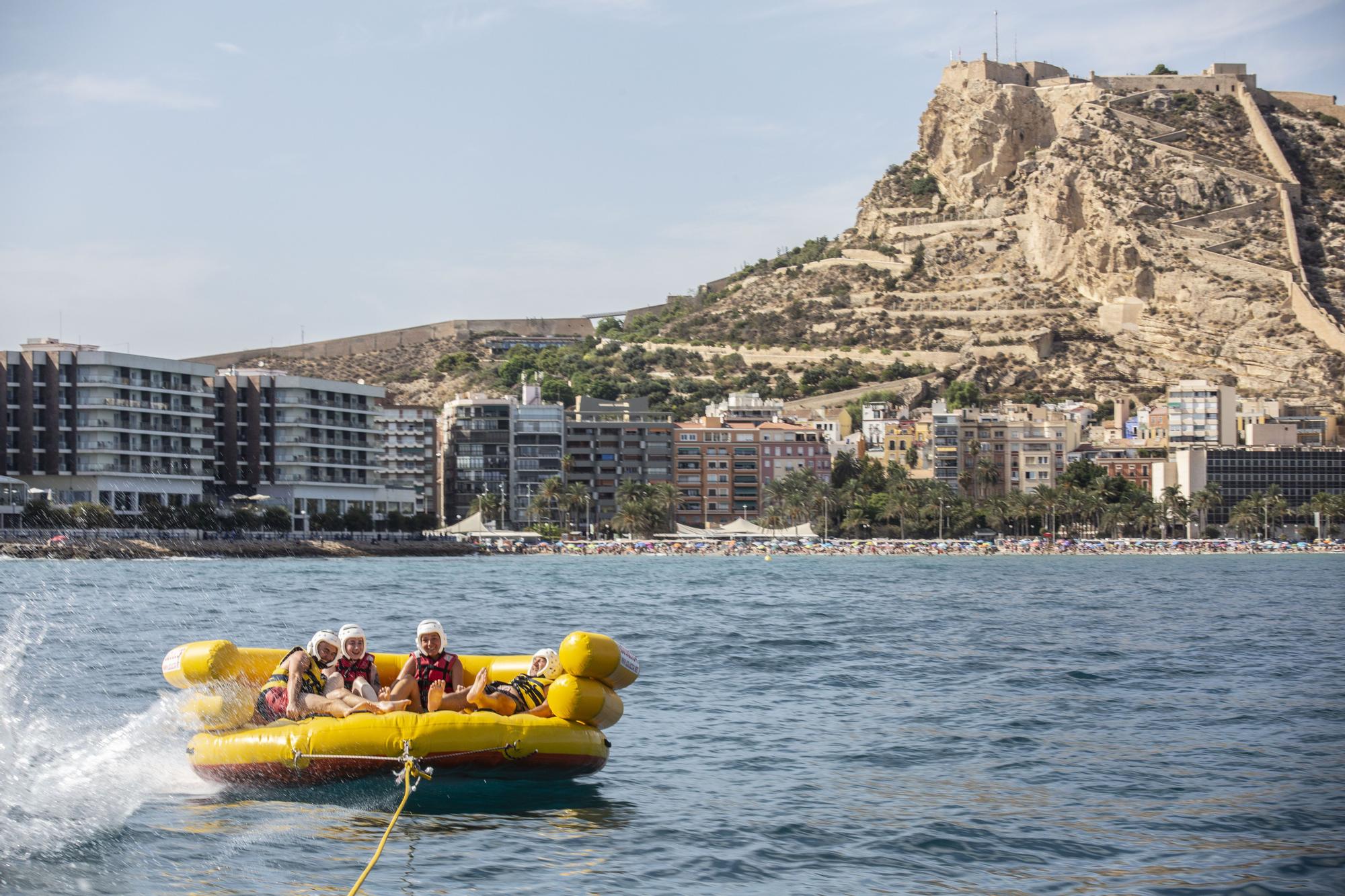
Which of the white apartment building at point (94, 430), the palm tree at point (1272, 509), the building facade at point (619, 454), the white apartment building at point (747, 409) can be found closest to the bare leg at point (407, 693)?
the white apartment building at point (94, 430)

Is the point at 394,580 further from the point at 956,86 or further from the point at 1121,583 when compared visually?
the point at 956,86

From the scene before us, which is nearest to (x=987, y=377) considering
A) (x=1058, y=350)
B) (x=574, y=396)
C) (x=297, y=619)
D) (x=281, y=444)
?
(x=1058, y=350)

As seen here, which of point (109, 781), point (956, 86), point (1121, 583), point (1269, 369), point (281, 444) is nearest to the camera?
point (109, 781)

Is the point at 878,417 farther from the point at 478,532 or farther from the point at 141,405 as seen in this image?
the point at 141,405

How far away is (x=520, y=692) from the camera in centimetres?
1709

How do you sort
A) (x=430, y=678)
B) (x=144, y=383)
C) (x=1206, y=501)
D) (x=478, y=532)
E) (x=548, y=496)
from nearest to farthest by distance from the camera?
(x=430, y=678)
(x=144, y=383)
(x=478, y=532)
(x=1206, y=501)
(x=548, y=496)

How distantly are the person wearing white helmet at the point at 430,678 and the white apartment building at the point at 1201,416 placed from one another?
423ft

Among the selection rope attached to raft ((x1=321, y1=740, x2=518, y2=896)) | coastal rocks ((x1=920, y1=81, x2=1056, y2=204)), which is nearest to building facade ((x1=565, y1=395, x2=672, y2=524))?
coastal rocks ((x1=920, y1=81, x2=1056, y2=204))

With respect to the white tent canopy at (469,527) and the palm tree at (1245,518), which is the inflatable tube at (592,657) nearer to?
the white tent canopy at (469,527)

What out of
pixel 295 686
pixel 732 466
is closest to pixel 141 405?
pixel 732 466

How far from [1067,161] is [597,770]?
16610 cm

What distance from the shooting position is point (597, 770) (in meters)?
17.6

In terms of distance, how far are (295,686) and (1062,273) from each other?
16485 cm

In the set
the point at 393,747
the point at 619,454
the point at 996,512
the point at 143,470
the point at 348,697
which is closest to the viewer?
the point at 393,747
